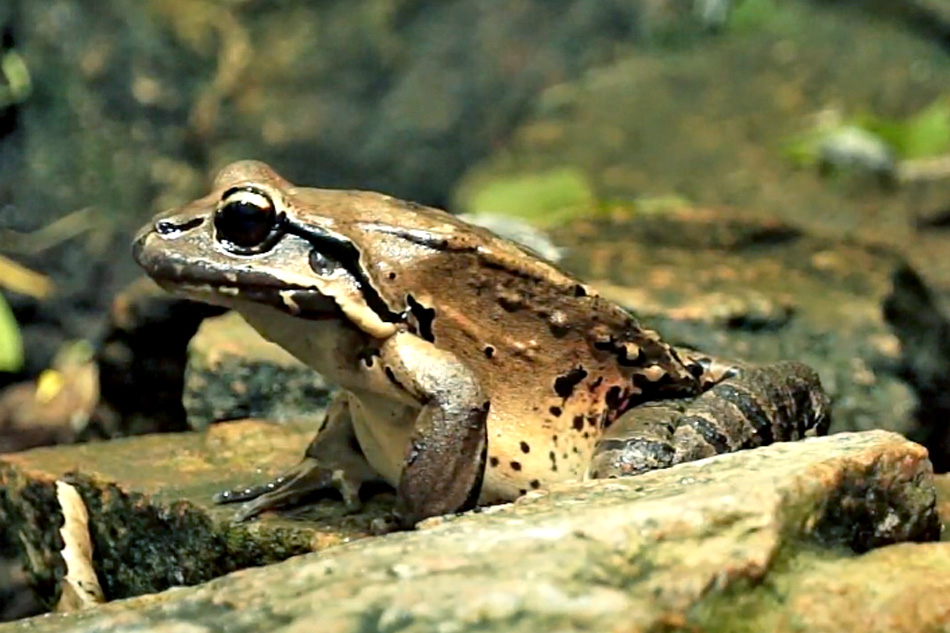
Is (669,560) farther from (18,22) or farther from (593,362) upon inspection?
(18,22)

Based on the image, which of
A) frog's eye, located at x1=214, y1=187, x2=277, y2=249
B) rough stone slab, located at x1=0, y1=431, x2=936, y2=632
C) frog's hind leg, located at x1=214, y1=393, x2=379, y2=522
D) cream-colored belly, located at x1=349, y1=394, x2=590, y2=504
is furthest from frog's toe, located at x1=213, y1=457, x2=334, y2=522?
rough stone slab, located at x1=0, y1=431, x2=936, y2=632

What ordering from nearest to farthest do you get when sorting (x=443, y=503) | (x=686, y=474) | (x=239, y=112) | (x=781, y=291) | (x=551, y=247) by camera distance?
1. (x=686, y=474)
2. (x=443, y=503)
3. (x=781, y=291)
4. (x=551, y=247)
5. (x=239, y=112)

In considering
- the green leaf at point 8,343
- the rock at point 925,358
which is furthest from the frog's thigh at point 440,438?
the green leaf at point 8,343

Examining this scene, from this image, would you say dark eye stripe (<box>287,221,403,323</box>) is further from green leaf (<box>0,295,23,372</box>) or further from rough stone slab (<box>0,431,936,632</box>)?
green leaf (<box>0,295,23,372</box>)

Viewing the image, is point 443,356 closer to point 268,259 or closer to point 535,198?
point 268,259

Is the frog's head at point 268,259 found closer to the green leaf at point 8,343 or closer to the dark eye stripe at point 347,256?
the dark eye stripe at point 347,256

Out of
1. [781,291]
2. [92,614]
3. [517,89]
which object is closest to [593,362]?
[92,614]

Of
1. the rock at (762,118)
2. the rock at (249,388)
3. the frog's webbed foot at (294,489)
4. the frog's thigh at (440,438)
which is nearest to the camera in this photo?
the frog's thigh at (440,438)
